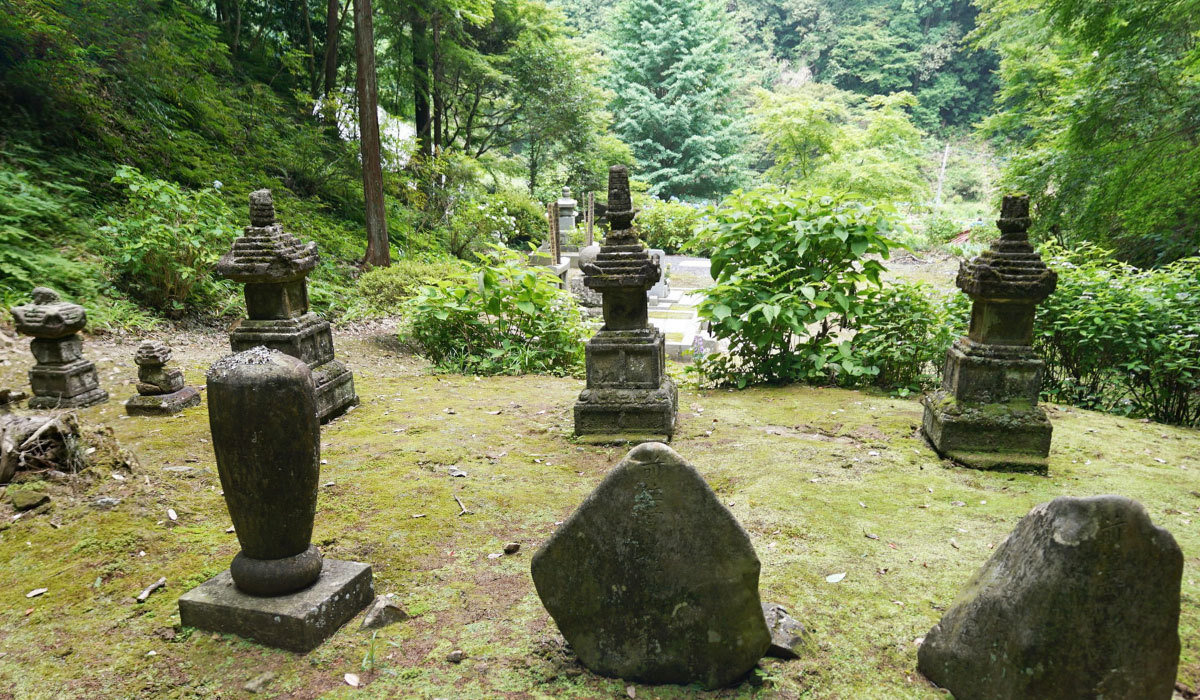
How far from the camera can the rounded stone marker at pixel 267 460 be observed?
2328mm

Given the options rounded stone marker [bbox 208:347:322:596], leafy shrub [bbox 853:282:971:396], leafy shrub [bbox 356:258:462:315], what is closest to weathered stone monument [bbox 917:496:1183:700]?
rounded stone marker [bbox 208:347:322:596]

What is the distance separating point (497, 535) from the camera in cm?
345

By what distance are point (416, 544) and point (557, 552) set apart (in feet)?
4.46

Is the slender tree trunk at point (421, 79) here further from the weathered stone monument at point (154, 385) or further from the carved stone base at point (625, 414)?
the carved stone base at point (625, 414)

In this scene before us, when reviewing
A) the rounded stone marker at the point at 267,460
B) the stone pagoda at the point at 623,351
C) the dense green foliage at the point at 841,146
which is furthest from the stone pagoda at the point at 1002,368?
the dense green foliage at the point at 841,146

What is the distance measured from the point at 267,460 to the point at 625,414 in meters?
3.11

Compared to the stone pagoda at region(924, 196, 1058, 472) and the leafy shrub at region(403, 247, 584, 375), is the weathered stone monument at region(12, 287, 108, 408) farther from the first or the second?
the stone pagoda at region(924, 196, 1058, 472)

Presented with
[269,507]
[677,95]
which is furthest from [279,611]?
[677,95]

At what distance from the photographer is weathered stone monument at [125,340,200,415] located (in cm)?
518

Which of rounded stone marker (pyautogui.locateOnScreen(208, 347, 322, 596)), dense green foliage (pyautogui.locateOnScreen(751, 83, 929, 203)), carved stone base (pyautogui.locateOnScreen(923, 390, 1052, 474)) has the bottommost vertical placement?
carved stone base (pyautogui.locateOnScreen(923, 390, 1052, 474))

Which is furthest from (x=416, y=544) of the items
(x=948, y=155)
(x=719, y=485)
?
(x=948, y=155)

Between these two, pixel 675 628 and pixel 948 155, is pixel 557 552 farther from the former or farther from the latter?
pixel 948 155

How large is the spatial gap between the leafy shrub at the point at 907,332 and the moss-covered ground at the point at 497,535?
1.86 ft

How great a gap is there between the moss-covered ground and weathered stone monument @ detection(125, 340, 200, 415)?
194 mm
